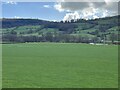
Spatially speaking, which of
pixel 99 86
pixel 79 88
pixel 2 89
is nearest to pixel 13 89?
pixel 2 89

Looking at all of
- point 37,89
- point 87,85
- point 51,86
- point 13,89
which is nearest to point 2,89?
point 13,89

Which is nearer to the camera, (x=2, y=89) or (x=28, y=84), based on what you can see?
(x=2, y=89)

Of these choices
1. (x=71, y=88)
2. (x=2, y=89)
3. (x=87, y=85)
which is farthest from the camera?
(x=87, y=85)

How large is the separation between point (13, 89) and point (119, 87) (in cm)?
656

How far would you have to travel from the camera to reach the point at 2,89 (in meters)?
19.9

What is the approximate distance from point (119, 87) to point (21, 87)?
613 centimetres

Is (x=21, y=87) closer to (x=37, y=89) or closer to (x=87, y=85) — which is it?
(x=37, y=89)

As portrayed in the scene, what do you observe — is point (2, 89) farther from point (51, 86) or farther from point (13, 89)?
point (51, 86)

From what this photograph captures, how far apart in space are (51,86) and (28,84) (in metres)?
1.82

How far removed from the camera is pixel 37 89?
20.8 meters

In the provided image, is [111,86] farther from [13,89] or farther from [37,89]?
[13,89]

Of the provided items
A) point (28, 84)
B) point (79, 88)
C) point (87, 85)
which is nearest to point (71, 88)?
point (79, 88)

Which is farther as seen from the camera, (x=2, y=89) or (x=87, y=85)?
(x=87, y=85)

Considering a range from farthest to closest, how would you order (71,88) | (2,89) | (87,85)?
1. (87,85)
2. (71,88)
3. (2,89)
